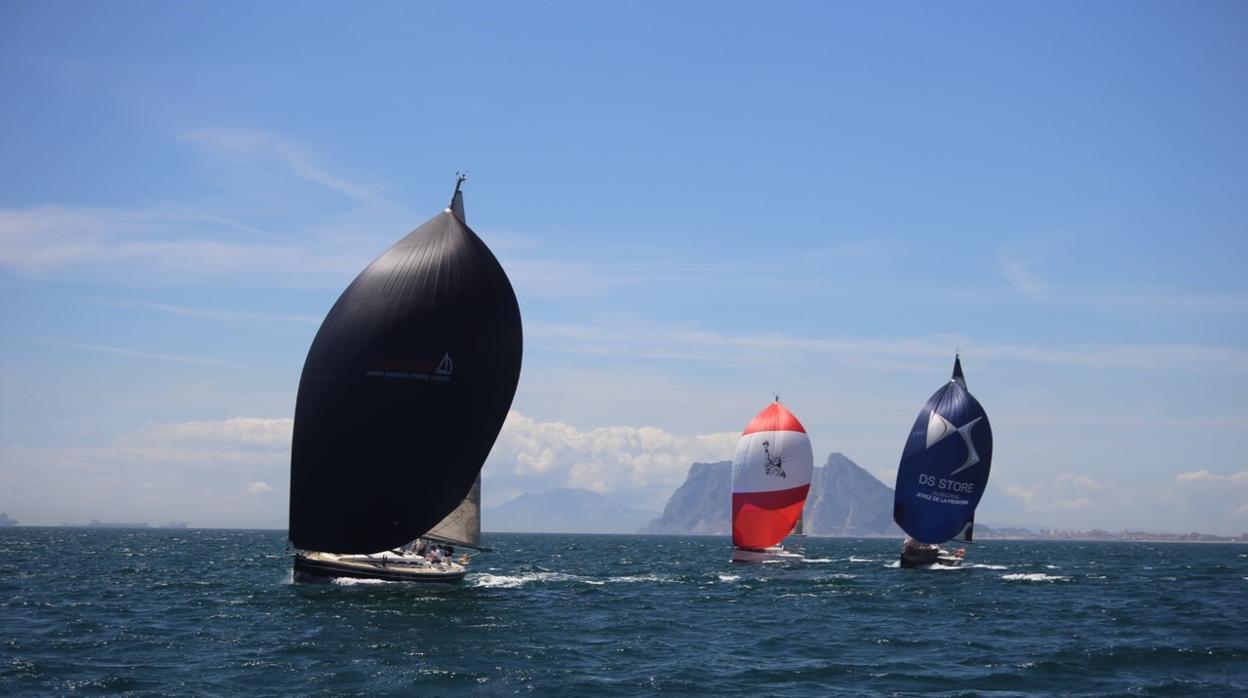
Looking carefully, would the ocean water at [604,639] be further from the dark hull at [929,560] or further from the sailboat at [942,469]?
the dark hull at [929,560]

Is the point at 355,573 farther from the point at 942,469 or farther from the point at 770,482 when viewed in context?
the point at 942,469

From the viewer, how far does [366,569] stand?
40.6 m

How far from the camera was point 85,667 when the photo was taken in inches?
994

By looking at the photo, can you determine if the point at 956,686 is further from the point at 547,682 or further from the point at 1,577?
the point at 1,577

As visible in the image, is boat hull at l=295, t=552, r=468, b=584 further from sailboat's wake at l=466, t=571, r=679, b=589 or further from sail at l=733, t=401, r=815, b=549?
sail at l=733, t=401, r=815, b=549

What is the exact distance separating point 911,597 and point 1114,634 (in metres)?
13.0

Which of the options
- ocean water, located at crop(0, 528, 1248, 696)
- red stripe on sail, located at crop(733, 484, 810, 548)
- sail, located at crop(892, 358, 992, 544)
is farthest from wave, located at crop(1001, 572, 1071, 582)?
red stripe on sail, located at crop(733, 484, 810, 548)

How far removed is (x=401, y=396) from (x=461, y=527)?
30.8 feet

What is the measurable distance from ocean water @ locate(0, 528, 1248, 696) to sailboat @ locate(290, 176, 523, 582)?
3.07 metres

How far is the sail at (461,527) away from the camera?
44.5 metres

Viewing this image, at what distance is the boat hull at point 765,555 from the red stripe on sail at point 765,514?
0.41m

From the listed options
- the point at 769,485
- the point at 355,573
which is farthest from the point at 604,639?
the point at 769,485

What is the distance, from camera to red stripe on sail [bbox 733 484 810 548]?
68062 mm

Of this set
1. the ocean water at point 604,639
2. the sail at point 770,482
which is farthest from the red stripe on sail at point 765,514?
the ocean water at point 604,639
